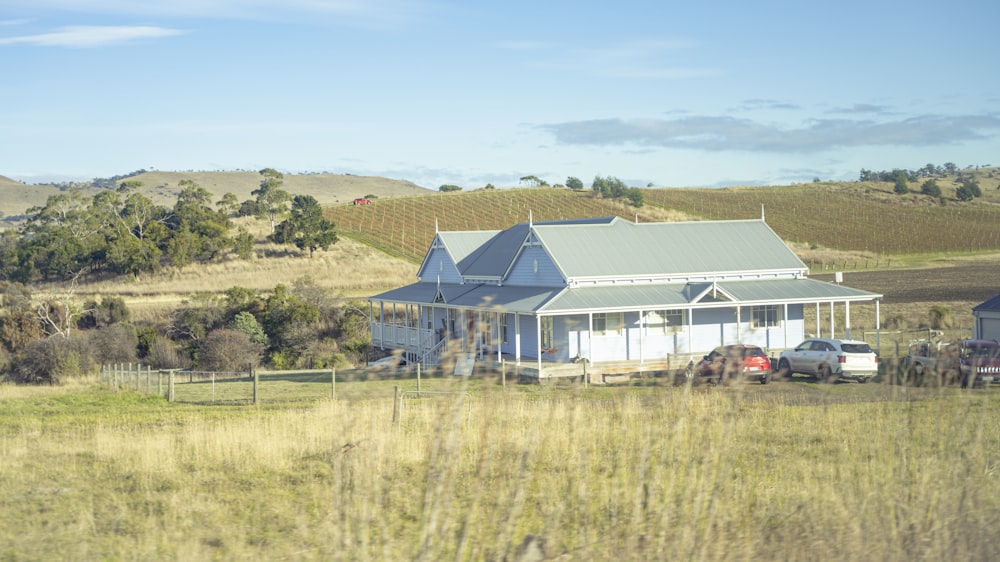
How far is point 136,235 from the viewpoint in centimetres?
8688

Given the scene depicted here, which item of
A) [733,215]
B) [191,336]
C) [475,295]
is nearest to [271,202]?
[191,336]

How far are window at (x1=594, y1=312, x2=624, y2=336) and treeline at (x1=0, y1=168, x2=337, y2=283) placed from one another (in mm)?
50563

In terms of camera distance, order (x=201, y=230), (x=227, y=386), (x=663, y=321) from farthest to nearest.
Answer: (x=201, y=230) → (x=663, y=321) → (x=227, y=386)

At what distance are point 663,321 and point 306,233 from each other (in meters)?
54.3

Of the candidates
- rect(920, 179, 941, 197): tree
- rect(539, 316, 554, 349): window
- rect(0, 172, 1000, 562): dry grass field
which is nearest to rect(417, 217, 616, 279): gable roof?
rect(539, 316, 554, 349): window

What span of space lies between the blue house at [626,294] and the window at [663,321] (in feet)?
0.12

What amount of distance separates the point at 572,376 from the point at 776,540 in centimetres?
2493

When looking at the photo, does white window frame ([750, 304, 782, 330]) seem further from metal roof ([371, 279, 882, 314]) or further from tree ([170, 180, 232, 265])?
tree ([170, 180, 232, 265])

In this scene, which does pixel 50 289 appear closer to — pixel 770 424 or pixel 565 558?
pixel 770 424

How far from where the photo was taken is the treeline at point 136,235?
77375mm

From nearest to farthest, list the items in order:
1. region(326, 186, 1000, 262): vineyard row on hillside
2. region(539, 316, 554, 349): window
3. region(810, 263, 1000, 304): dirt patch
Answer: region(539, 316, 554, 349): window → region(810, 263, 1000, 304): dirt patch → region(326, 186, 1000, 262): vineyard row on hillside

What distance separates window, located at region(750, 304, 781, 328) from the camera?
38.7m

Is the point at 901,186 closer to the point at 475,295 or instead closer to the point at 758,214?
the point at 758,214

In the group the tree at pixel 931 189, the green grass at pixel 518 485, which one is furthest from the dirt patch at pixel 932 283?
the tree at pixel 931 189
